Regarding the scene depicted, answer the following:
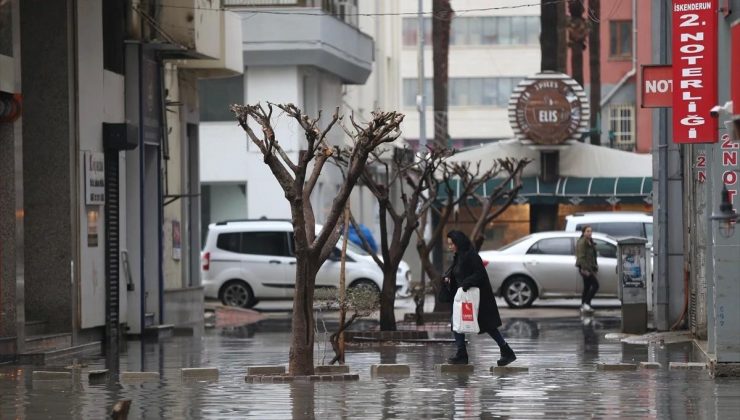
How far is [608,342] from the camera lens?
26.3 m

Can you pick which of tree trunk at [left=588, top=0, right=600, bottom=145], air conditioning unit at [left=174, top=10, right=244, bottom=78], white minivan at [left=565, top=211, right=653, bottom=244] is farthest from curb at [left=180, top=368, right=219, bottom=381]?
tree trunk at [left=588, top=0, right=600, bottom=145]

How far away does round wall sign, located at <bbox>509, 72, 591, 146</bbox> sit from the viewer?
4578cm

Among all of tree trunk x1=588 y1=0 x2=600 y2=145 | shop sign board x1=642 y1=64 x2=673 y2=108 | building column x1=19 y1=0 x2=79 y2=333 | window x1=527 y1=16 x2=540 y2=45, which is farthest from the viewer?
window x1=527 y1=16 x2=540 y2=45

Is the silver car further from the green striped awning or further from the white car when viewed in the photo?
the green striped awning

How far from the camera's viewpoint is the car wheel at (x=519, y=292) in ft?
121

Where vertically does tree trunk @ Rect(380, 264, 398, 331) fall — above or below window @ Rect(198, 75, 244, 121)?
below

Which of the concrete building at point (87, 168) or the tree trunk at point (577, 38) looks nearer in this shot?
the concrete building at point (87, 168)

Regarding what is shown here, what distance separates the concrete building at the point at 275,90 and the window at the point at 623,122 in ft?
83.4

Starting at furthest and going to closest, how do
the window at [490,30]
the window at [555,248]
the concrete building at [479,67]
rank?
1. the concrete building at [479,67]
2. the window at [490,30]
3. the window at [555,248]

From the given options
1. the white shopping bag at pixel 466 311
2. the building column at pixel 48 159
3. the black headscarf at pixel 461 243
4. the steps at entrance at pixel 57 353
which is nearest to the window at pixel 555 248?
the steps at entrance at pixel 57 353

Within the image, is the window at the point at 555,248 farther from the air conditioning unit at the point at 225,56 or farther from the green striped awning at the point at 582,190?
the green striped awning at the point at 582,190

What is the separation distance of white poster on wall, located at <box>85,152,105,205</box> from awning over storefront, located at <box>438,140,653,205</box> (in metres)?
21.1

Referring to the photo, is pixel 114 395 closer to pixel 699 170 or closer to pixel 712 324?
pixel 712 324

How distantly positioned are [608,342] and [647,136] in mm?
41610
